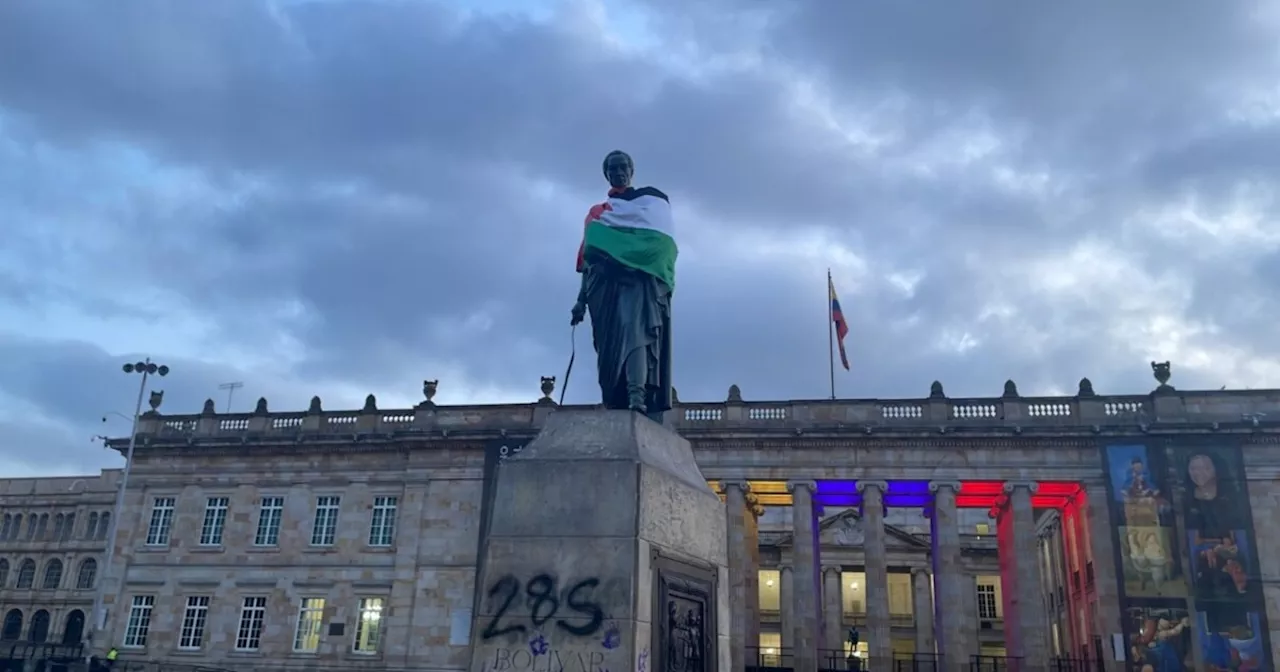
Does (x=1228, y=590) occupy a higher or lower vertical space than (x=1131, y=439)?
lower

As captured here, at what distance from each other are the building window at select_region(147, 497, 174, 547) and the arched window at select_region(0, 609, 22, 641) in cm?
2692

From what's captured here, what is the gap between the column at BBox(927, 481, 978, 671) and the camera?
107ft

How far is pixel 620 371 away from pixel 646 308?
65cm

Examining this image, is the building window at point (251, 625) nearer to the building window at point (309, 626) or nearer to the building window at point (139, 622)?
the building window at point (309, 626)

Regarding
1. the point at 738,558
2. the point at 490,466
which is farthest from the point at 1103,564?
the point at 490,466

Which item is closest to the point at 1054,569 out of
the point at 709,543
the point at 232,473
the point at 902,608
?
the point at 902,608

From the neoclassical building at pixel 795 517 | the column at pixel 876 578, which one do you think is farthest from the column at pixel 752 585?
the column at pixel 876 578

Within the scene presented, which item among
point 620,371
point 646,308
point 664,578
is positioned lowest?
point 664,578

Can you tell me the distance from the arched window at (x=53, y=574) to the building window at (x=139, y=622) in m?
24.6

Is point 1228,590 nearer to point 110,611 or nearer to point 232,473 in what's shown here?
point 232,473

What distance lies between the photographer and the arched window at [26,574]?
200 feet

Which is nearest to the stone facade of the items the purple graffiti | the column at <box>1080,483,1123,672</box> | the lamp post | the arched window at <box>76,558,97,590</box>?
the arched window at <box>76,558,97,590</box>

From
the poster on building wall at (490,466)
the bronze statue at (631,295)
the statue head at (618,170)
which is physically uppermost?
the poster on building wall at (490,466)

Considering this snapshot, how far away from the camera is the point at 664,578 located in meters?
7.89
